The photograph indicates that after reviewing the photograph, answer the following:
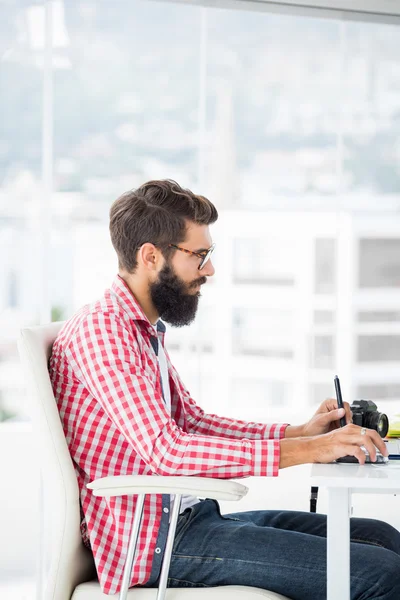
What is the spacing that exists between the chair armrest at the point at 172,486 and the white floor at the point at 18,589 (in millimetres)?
1797

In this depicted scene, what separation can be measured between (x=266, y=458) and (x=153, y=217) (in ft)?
2.00

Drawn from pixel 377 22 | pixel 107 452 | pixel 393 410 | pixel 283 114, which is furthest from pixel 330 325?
pixel 107 452

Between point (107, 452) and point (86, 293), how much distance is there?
69.2 inches

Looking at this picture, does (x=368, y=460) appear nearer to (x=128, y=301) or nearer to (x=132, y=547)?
(x=132, y=547)

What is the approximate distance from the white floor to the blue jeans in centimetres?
158

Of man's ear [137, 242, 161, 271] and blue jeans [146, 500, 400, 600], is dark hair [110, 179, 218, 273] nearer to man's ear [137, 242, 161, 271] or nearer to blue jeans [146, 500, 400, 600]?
man's ear [137, 242, 161, 271]

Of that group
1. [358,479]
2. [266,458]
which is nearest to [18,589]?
[266,458]

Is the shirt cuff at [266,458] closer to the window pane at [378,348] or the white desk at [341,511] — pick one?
the white desk at [341,511]

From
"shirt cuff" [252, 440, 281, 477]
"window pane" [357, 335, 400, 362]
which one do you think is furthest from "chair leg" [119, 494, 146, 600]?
"window pane" [357, 335, 400, 362]

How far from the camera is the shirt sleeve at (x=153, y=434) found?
1595mm

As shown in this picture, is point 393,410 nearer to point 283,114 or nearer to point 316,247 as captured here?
point 316,247

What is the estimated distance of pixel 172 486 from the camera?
1466 mm

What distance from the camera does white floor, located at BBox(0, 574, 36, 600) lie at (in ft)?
10.1

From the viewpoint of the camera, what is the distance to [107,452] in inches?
67.2
